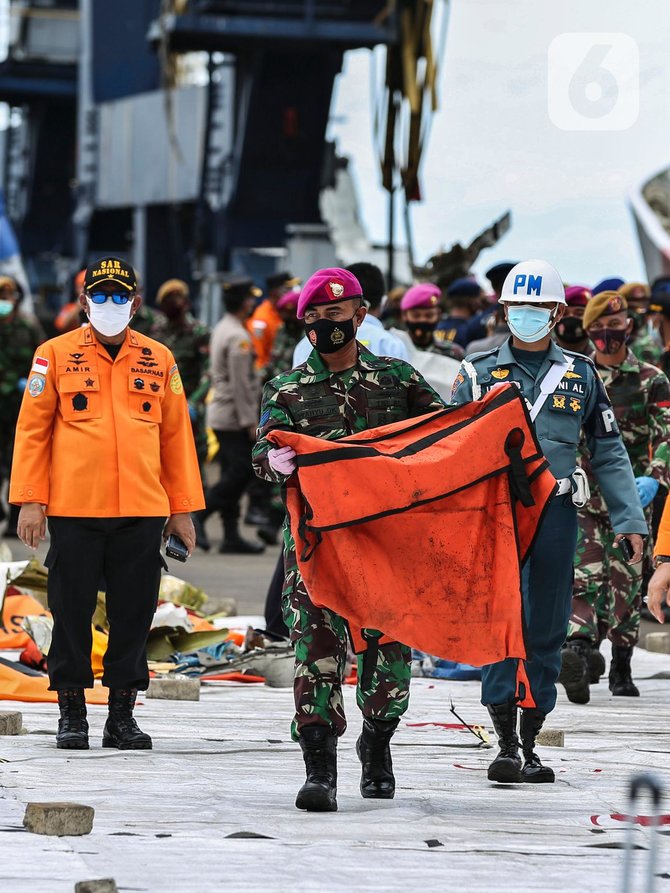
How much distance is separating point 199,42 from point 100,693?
67.3ft

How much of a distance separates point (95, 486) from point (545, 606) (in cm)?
178

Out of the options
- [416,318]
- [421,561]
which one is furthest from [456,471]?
[416,318]

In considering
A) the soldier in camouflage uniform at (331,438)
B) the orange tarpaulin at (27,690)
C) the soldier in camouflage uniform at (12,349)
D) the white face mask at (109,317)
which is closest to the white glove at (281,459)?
the soldier in camouflage uniform at (331,438)

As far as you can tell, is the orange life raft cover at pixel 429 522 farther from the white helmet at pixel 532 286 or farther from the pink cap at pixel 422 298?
the pink cap at pixel 422 298

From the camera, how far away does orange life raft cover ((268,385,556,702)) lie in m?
6.17

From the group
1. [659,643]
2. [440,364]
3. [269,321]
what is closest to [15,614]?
[440,364]

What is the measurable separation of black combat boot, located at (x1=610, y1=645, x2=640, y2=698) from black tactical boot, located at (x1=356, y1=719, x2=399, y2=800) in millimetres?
3277

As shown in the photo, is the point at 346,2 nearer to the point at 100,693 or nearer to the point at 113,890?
Result: the point at 100,693

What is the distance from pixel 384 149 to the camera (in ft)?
84.1

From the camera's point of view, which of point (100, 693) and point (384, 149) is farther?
point (384, 149)

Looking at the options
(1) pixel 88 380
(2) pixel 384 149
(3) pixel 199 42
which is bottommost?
(1) pixel 88 380

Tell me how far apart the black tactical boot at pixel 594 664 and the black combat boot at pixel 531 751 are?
236cm

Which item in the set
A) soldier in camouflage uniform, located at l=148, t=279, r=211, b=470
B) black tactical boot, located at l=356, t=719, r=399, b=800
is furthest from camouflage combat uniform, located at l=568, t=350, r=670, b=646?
soldier in camouflage uniform, located at l=148, t=279, r=211, b=470

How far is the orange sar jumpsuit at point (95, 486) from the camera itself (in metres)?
7.37
